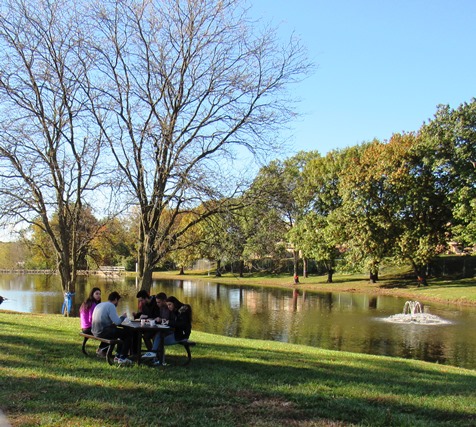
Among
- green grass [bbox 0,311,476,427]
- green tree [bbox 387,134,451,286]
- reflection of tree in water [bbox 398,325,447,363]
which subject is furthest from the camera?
green tree [bbox 387,134,451,286]

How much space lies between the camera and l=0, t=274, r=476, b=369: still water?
57.2 feet

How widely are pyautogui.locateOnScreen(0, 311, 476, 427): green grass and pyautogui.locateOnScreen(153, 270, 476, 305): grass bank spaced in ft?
86.0

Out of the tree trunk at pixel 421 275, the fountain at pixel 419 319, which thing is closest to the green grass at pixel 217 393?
the fountain at pixel 419 319

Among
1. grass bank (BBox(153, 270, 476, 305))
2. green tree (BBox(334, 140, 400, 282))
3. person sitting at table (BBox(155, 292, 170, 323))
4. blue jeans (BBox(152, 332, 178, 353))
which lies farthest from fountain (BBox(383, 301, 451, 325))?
blue jeans (BBox(152, 332, 178, 353))

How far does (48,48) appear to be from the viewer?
1570 centimetres

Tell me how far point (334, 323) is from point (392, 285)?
930 inches

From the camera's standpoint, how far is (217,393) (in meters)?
6.11

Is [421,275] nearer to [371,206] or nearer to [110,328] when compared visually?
[371,206]

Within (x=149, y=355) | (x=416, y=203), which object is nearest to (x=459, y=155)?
(x=416, y=203)

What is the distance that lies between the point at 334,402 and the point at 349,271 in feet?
156

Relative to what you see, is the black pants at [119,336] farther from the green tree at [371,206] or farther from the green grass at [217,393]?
the green tree at [371,206]

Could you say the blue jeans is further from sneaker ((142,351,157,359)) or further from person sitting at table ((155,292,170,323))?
person sitting at table ((155,292,170,323))

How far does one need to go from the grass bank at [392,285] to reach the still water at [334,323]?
9.96ft

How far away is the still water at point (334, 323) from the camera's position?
17422 mm
